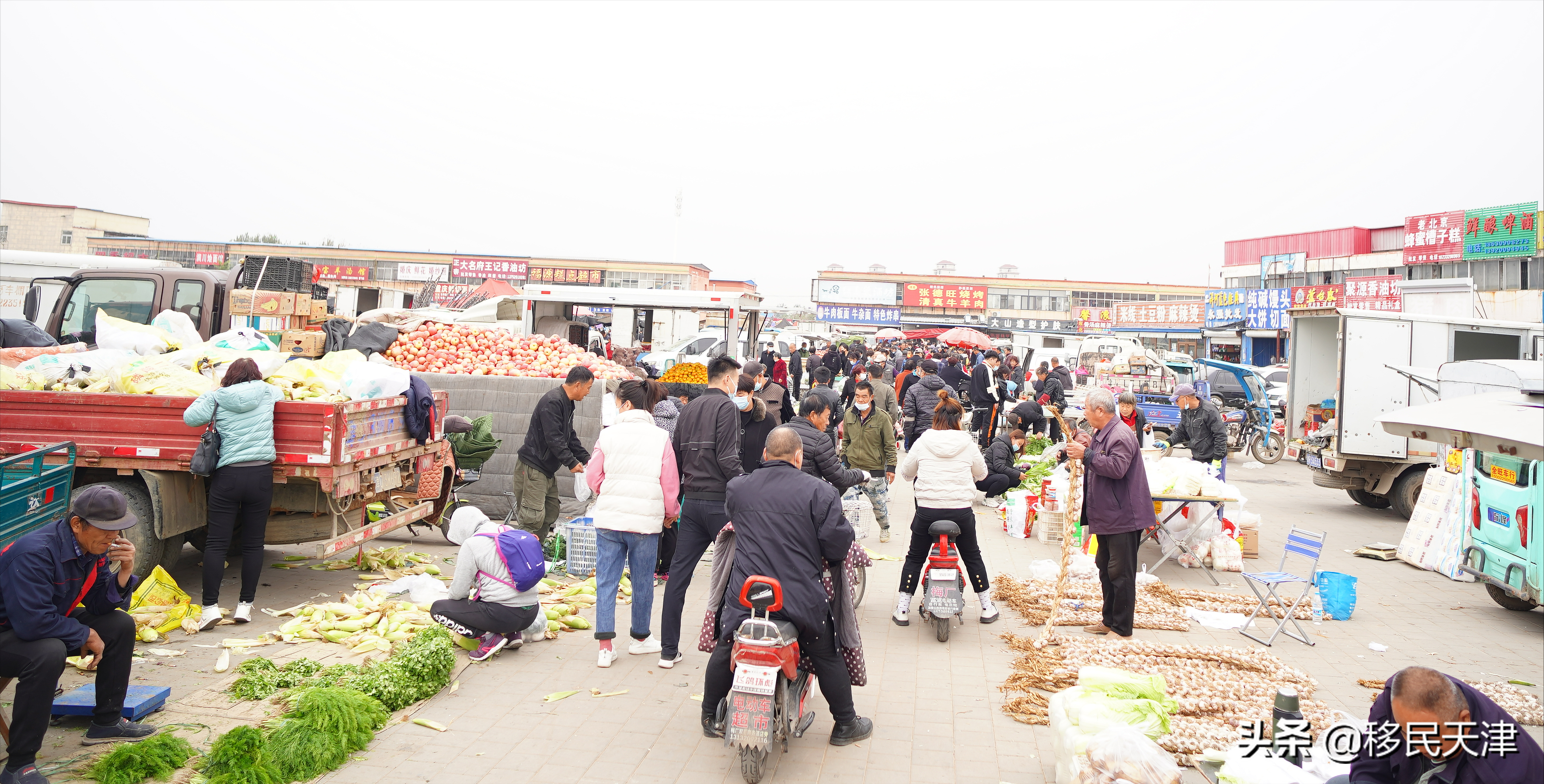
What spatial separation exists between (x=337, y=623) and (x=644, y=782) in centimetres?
322

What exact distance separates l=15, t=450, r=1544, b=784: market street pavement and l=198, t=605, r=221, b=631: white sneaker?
0.10 metres

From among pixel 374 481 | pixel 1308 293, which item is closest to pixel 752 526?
pixel 374 481

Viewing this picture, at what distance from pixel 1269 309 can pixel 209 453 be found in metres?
42.8

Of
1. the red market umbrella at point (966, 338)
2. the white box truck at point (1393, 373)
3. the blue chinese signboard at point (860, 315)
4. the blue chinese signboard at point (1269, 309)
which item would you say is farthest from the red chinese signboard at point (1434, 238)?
the blue chinese signboard at point (860, 315)

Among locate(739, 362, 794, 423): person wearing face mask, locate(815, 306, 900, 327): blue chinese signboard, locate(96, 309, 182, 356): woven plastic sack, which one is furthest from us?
locate(815, 306, 900, 327): blue chinese signboard

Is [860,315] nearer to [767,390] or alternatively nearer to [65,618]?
[767,390]

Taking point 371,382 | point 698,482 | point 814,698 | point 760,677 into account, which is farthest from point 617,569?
point 371,382

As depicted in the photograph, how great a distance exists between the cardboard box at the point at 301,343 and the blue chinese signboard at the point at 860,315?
58581mm

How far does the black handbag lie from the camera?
632 centimetres

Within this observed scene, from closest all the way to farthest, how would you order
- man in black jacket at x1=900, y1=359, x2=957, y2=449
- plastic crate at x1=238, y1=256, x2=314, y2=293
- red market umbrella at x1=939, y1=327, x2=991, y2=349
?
plastic crate at x1=238, y1=256, x2=314, y2=293 → man in black jacket at x1=900, y1=359, x2=957, y2=449 → red market umbrella at x1=939, y1=327, x2=991, y2=349

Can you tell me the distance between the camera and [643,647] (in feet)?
21.3

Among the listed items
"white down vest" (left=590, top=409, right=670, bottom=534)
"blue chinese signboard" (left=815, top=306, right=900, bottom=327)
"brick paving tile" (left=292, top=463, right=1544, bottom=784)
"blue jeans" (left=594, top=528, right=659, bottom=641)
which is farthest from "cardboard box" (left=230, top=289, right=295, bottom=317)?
"blue chinese signboard" (left=815, top=306, right=900, bottom=327)

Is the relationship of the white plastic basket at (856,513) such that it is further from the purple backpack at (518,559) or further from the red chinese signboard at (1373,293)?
the red chinese signboard at (1373,293)

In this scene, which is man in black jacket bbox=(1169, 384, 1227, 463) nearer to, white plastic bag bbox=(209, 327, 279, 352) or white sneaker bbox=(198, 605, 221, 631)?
white sneaker bbox=(198, 605, 221, 631)
